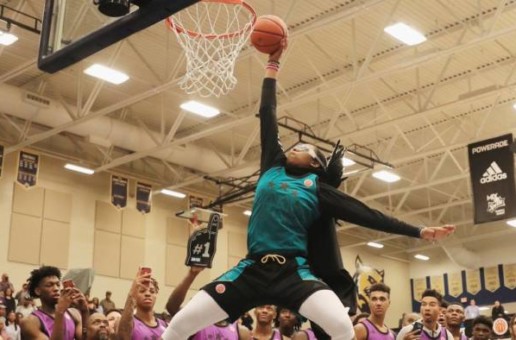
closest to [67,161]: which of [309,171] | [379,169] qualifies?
[379,169]

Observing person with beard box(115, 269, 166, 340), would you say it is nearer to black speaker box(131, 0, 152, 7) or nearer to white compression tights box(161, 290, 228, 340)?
white compression tights box(161, 290, 228, 340)

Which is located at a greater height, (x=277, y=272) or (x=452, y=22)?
(x=452, y=22)

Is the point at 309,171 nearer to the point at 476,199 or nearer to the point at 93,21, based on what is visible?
the point at 93,21

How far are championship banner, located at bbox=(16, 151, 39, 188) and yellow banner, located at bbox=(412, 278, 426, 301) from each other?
1852 cm

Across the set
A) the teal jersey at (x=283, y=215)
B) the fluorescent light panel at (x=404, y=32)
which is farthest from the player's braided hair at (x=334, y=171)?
the fluorescent light panel at (x=404, y=32)

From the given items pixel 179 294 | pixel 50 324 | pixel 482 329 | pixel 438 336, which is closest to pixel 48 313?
pixel 50 324

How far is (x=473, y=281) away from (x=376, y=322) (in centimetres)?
2386

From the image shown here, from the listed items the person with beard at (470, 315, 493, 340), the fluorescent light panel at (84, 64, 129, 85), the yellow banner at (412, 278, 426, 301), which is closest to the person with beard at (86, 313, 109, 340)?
the person with beard at (470, 315, 493, 340)

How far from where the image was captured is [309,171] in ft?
16.2

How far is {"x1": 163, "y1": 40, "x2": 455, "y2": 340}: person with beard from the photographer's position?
4.34m

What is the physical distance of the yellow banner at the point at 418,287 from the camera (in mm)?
33384

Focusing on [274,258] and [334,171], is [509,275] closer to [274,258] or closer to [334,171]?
[334,171]

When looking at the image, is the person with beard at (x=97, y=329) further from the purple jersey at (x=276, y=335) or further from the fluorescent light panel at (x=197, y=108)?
the fluorescent light panel at (x=197, y=108)

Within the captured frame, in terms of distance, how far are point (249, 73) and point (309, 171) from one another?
494 inches
